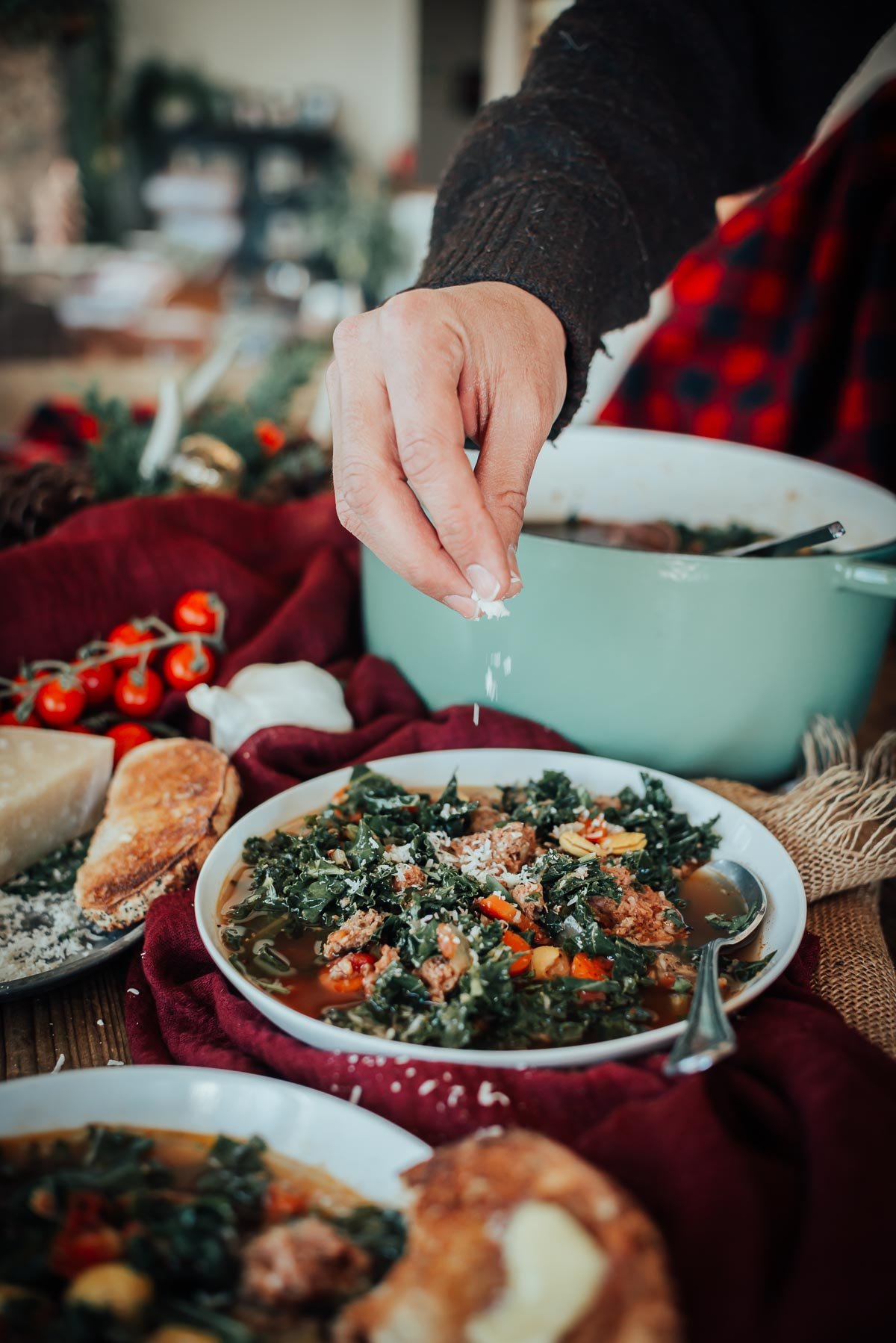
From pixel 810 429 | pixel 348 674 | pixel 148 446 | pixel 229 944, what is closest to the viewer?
pixel 229 944

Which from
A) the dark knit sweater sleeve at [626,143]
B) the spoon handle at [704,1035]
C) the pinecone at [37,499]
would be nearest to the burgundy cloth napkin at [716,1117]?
the spoon handle at [704,1035]

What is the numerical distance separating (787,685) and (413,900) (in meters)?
0.75

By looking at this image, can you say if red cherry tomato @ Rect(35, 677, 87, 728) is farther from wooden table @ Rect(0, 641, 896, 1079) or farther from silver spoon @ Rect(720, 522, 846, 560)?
silver spoon @ Rect(720, 522, 846, 560)

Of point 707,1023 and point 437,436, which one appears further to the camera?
point 437,436

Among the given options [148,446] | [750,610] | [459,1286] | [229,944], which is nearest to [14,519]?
[148,446]

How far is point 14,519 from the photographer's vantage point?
224cm

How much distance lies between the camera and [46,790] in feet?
4.83

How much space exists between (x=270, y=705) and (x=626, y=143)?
1.19 meters

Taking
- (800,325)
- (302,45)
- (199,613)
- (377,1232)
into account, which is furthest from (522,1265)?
(302,45)

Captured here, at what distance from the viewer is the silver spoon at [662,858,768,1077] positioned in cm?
95

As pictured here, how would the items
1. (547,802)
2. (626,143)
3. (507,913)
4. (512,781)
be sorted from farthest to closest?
(626,143), (512,781), (547,802), (507,913)

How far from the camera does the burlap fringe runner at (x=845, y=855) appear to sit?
49.3 inches

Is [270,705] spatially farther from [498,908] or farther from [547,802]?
[498,908]

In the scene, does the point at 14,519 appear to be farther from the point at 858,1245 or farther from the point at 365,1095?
the point at 858,1245
